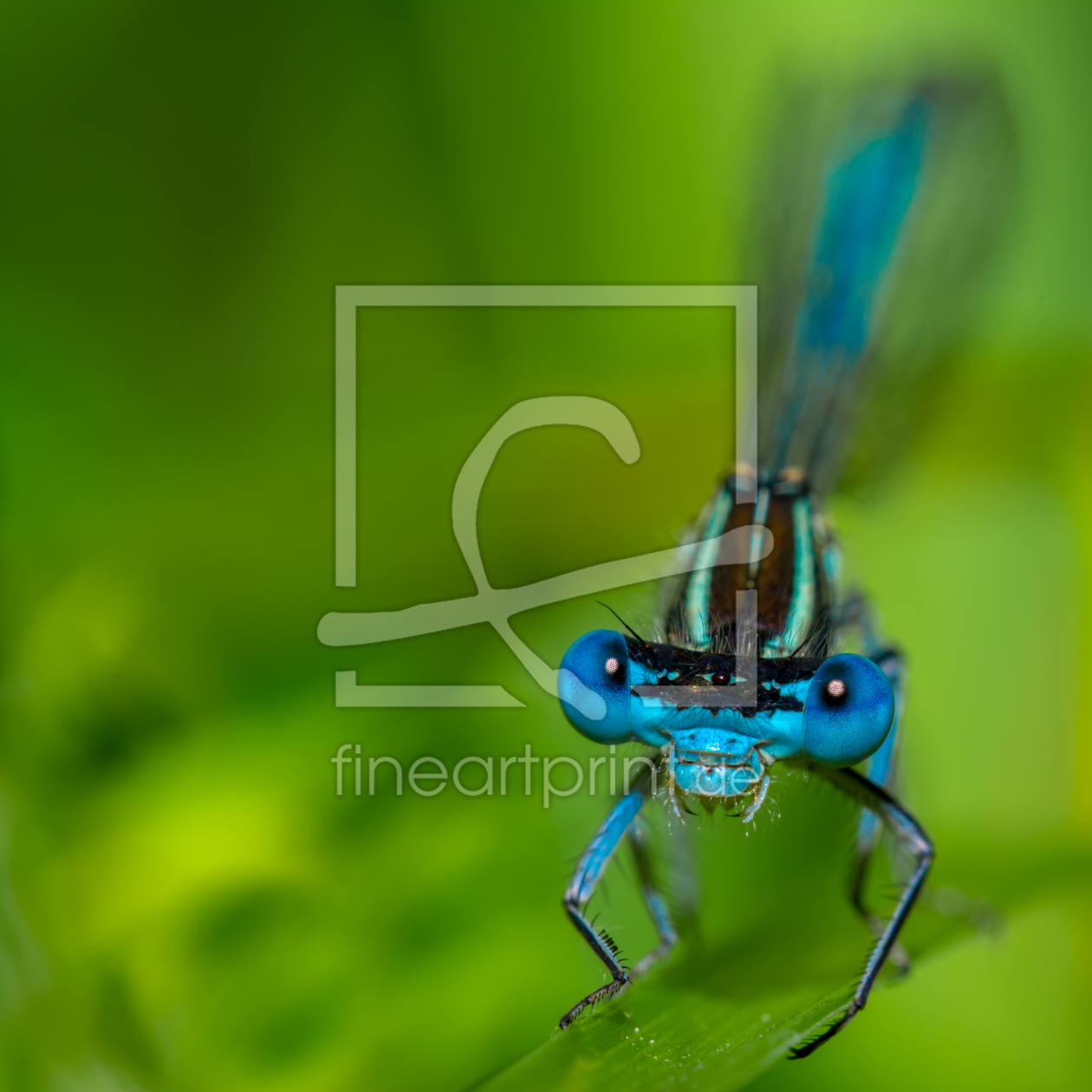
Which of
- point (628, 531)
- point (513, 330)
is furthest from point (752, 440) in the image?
point (513, 330)

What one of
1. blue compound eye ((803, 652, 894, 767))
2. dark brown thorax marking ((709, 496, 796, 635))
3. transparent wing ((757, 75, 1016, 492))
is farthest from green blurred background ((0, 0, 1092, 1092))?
blue compound eye ((803, 652, 894, 767))

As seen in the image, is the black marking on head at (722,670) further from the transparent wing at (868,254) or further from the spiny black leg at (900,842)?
the transparent wing at (868,254)

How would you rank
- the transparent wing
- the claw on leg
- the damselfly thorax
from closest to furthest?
1. the claw on leg
2. the damselfly thorax
3. the transparent wing

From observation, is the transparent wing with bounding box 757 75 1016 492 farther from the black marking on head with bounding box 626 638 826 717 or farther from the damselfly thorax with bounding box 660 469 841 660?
the black marking on head with bounding box 626 638 826 717

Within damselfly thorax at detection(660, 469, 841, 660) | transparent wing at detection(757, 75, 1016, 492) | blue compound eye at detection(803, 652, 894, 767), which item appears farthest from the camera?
transparent wing at detection(757, 75, 1016, 492)

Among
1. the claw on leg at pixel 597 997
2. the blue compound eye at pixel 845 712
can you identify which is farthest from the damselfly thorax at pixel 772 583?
the claw on leg at pixel 597 997

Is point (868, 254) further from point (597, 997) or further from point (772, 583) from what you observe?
point (597, 997)

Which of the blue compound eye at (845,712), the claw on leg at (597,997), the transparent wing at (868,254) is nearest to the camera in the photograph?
the claw on leg at (597,997)

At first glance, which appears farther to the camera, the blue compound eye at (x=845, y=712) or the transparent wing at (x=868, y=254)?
the transparent wing at (x=868, y=254)
